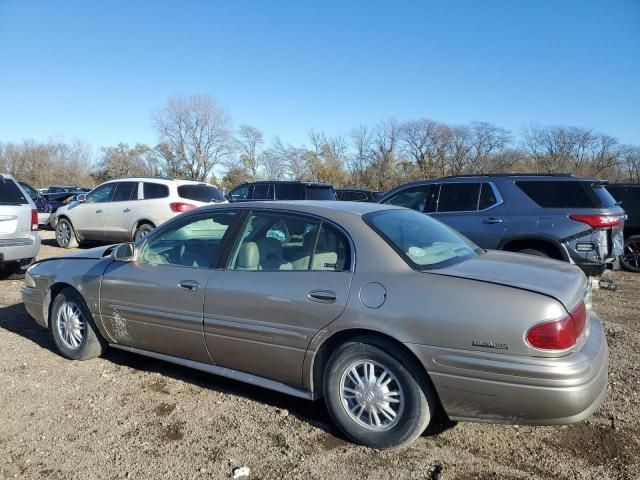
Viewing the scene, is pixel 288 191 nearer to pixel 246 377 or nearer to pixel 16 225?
pixel 16 225

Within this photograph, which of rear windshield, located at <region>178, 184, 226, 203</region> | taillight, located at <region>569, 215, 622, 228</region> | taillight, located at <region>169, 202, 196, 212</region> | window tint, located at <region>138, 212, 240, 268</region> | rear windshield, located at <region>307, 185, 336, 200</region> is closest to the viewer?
window tint, located at <region>138, 212, 240, 268</region>

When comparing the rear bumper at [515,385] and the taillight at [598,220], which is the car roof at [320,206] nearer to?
the rear bumper at [515,385]

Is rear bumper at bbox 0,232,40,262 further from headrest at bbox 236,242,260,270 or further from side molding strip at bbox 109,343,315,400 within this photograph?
headrest at bbox 236,242,260,270

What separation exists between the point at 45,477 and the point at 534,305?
2863 mm

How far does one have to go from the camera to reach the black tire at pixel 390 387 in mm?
2967

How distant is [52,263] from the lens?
490cm

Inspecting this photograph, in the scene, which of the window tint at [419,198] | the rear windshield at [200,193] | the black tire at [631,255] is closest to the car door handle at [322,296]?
the window tint at [419,198]

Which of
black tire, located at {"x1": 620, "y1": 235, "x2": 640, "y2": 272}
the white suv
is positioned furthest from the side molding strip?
black tire, located at {"x1": 620, "y1": 235, "x2": 640, "y2": 272}

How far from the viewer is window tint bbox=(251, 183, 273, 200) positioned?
14.3 meters

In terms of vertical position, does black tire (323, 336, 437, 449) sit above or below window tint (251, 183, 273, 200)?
below

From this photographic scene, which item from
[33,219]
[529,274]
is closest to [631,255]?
[529,274]

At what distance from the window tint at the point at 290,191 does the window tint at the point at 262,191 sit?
24cm

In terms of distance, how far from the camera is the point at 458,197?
758 cm

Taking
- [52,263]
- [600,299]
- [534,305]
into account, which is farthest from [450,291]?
[600,299]
